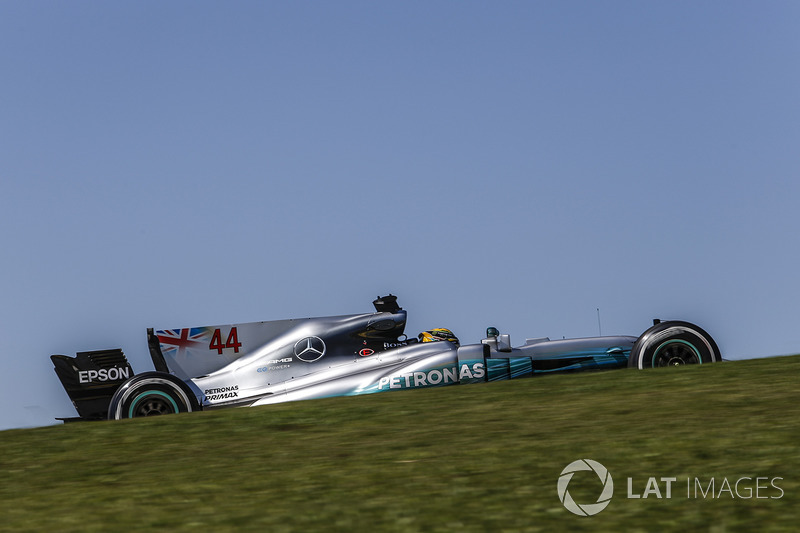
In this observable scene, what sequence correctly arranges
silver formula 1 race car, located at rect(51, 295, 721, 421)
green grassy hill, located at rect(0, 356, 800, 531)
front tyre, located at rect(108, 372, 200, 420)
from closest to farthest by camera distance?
green grassy hill, located at rect(0, 356, 800, 531) → front tyre, located at rect(108, 372, 200, 420) → silver formula 1 race car, located at rect(51, 295, 721, 421)

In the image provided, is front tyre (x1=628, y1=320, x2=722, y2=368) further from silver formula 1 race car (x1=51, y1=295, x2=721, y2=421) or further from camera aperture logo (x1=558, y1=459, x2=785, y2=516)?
camera aperture logo (x1=558, y1=459, x2=785, y2=516)

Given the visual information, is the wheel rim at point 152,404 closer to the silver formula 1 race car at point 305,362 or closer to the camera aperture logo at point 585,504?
the silver formula 1 race car at point 305,362

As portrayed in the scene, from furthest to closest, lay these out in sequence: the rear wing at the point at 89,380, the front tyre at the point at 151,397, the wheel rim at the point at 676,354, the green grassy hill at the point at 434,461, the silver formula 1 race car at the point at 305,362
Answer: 1. the rear wing at the point at 89,380
2. the silver formula 1 race car at the point at 305,362
3. the front tyre at the point at 151,397
4. the wheel rim at the point at 676,354
5. the green grassy hill at the point at 434,461

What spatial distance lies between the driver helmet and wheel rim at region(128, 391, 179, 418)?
407 centimetres

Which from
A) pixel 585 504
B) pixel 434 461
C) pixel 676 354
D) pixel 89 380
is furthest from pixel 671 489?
pixel 89 380

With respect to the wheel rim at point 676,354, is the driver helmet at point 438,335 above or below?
above

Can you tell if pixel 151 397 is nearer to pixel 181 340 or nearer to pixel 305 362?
pixel 181 340

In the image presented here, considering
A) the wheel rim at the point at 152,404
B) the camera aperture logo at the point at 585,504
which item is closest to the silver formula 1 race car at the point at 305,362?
the wheel rim at the point at 152,404

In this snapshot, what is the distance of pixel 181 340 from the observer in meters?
12.8

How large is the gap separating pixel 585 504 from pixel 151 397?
7.79m

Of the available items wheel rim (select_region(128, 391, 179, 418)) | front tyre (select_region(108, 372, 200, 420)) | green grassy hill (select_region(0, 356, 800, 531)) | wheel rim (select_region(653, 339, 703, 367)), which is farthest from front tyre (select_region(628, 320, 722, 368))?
wheel rim (select_region(128, 391, 179, 418))

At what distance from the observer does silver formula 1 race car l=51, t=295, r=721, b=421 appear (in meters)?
12.0

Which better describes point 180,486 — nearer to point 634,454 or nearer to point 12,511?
point 12,511

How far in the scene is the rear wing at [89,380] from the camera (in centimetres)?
1312
